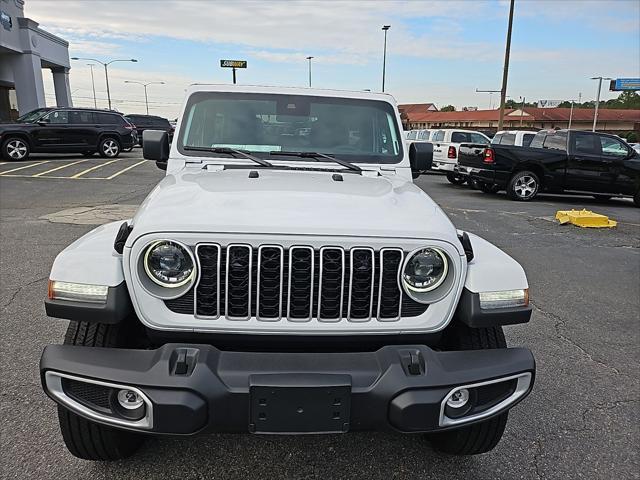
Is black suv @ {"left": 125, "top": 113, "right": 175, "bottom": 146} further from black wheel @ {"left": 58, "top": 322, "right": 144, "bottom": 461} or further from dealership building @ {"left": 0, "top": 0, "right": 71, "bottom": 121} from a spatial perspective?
black wheel @ {"left": 58, "top": 322, "right": 144, "bottom": 461}

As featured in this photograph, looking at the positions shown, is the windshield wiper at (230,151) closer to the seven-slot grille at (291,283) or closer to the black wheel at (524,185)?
the seven-slot grille at (291,283)

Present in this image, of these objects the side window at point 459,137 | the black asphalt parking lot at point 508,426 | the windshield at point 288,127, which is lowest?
the black asphalt parking lot at point 508,426

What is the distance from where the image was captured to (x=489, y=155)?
12430 mm

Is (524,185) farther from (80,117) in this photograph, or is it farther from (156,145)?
(80,117)

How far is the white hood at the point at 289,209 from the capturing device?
2.03 m

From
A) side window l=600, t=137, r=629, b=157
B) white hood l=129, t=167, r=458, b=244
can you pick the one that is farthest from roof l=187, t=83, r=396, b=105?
side window l=600, t=137, r=629, b=157

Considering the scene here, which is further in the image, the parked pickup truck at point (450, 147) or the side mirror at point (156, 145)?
the parked pickup truck at point (450, 147)

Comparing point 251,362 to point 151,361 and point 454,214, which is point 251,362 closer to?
point 151,361

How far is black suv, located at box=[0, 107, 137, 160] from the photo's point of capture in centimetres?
1600

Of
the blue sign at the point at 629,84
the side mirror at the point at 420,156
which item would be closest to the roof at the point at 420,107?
the blue sign at the point at 629,84

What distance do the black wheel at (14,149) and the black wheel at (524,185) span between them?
1468 cm

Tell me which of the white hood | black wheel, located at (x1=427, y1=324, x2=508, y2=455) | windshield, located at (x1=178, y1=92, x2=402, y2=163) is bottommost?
black wheel, located at (x1=427, y1=324, x2=508, y2=455)

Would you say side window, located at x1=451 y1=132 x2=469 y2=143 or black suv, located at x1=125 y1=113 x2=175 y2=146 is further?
black suv, located at x1=125 y1=113 x2=175 y2=146

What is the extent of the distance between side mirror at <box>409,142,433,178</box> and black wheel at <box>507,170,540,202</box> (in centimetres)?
960
